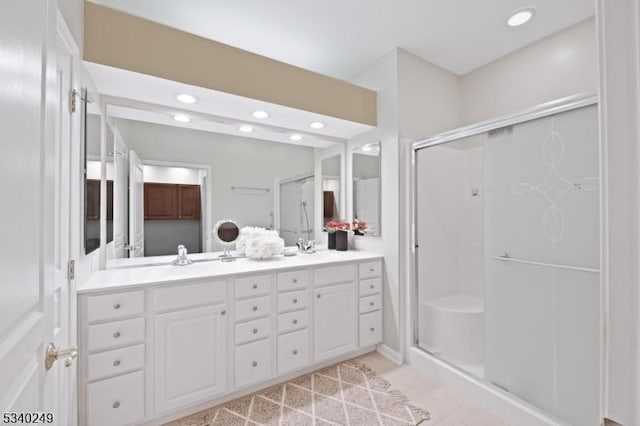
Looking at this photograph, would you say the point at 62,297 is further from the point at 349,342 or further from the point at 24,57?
the point at 349,342

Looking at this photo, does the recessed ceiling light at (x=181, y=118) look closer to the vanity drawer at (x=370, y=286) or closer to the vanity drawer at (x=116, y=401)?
the vanity drawer at (x=116, y=401)

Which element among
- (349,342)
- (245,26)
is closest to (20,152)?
(245,26)

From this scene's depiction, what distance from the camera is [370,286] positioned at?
2.57m

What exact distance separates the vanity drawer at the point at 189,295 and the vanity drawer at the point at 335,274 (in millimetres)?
740

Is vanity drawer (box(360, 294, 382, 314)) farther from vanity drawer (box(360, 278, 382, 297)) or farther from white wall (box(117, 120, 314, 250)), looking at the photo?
white wall (box(117, 120, 314, 250))

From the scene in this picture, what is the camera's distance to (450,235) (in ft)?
9.86

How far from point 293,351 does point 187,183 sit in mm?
1545

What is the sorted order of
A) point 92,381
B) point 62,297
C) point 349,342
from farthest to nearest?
point 349,342 → point 92,381 → point 62,297

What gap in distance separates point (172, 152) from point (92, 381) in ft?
5.15

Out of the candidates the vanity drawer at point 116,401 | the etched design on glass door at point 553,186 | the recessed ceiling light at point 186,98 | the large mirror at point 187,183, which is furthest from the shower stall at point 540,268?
the vanity drawer at point 116,401

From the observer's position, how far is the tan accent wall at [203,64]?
1633 mm

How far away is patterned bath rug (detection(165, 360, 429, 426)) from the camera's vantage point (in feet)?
5.81

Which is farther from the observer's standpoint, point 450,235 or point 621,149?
point 450,235

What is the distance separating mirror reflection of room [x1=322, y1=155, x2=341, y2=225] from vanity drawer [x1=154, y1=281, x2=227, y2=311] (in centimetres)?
153
